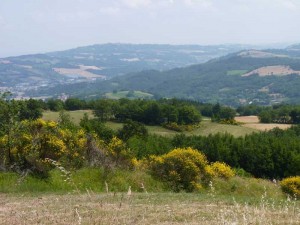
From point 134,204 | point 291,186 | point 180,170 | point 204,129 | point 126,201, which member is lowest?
point 204,129

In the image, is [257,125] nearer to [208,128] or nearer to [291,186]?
[208,128]

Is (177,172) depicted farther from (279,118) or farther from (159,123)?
(279,118)

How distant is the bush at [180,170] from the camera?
66.8ft

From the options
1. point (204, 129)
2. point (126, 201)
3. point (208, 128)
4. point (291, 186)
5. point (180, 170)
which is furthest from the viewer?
point (208, 128)

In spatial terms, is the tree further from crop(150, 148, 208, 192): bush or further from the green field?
crop(150, 148, 208, 192): bush

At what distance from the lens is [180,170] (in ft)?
67.8

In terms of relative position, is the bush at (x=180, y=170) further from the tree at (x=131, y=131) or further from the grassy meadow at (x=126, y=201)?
the tree at (x=131, y=131)

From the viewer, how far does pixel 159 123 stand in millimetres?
90750

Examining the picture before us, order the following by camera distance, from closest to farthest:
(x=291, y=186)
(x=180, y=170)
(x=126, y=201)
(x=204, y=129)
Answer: (x=126, y=201)
(x=180, y=170)
(x=291, y=186)
(x=204, y=129)

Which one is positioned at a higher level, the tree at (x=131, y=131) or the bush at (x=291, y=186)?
the bush at (x=291, y=186)

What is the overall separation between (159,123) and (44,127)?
6906cm

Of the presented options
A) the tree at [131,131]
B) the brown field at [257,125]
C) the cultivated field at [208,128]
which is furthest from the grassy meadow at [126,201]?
the brown field at [257,125]

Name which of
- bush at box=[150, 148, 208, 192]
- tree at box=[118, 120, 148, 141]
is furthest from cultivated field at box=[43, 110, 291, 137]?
bush at box=[150, 148, 208, 192]

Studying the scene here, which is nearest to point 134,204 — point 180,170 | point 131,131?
point 180,170
